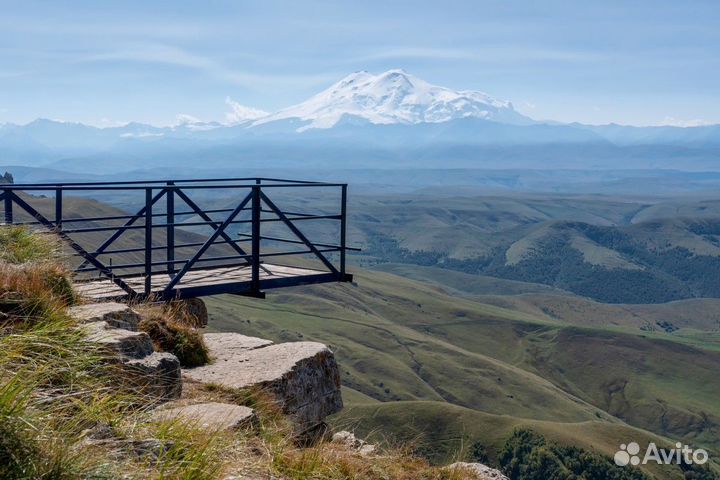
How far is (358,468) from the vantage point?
30.2 ft

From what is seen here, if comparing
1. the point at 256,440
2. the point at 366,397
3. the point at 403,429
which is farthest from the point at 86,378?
the point at 366,397

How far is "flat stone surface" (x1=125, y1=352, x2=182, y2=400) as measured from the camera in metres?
9.59

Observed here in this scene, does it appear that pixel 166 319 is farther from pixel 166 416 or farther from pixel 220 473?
pixel 220 473

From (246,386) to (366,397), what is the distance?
15628cm

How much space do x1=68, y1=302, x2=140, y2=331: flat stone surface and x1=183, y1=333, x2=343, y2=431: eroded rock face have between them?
113 centimetres

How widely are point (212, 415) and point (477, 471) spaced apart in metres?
3.87

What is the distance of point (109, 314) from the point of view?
428 inches

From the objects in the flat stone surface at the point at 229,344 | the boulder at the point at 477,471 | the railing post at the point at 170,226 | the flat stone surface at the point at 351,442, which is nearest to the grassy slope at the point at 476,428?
the railing post at the point at 170,226

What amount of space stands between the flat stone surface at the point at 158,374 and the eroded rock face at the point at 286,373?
1.11 meters

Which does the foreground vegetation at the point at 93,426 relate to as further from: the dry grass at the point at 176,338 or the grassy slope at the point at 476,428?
the grassy slope at the point at 476,428

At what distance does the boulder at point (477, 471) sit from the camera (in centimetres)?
1050

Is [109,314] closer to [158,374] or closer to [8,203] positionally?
[158,374]

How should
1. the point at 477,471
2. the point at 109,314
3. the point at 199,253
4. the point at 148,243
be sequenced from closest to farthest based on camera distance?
the point at 109,314 < the point at 477,471 < the point at 148,243 < the point at 199,253

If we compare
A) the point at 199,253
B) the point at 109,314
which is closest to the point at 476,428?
the point at 199,253
